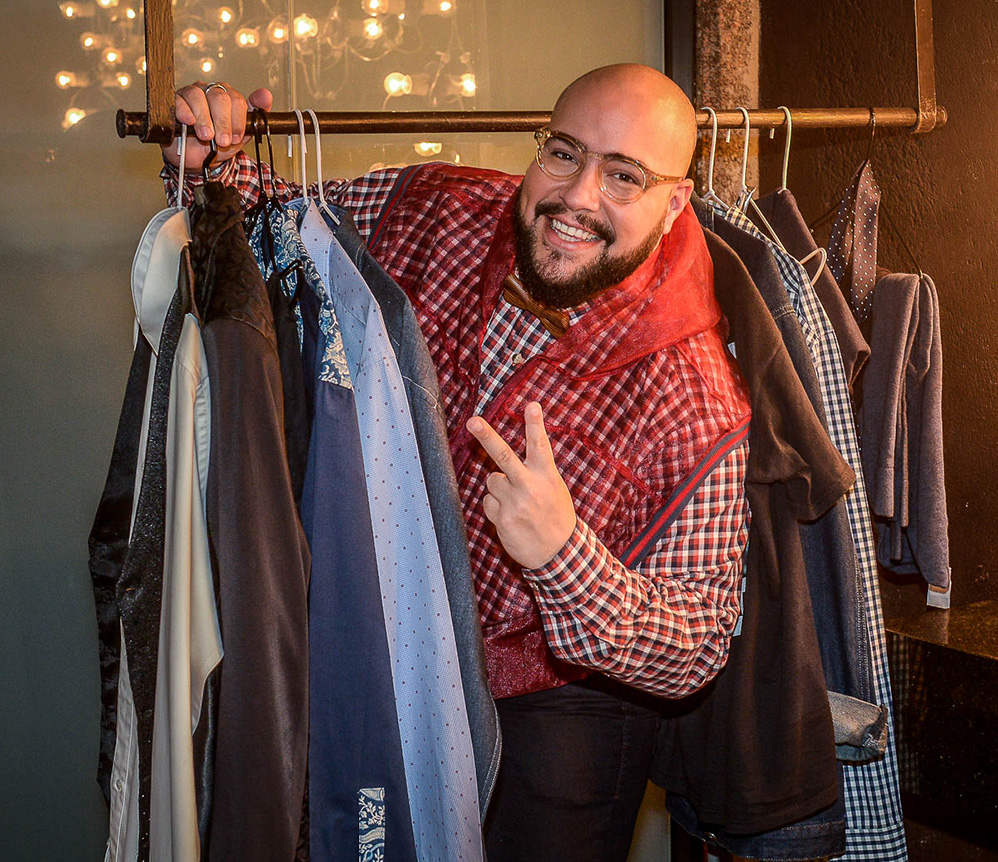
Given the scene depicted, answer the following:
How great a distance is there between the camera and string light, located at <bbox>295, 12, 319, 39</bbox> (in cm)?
193

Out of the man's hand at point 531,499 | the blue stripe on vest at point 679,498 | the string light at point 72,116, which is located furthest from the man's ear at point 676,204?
the string light at point 72,116

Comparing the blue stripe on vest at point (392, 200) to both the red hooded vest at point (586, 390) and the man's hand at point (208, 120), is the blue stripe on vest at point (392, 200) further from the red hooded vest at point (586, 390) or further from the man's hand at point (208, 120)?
the man's hand at point (208, 120)

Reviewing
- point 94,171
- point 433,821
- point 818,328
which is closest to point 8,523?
point 94,171

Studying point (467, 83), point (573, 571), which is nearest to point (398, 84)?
point (467, 83)

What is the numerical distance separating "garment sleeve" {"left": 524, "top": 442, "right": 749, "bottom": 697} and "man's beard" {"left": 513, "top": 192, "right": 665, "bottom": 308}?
308 mm

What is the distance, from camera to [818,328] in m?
1.43

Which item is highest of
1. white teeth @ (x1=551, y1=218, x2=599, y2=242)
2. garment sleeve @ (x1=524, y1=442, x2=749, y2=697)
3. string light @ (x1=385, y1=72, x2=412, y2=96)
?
string light @ (x1=385, y1=72, x2=412, y2=96)

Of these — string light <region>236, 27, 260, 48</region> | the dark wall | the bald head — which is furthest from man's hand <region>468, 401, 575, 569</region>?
string light <region>236, 27, 260, 48</region>

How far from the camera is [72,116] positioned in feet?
6.01

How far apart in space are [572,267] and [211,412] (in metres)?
0.57

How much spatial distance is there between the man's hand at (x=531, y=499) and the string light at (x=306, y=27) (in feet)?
3.98

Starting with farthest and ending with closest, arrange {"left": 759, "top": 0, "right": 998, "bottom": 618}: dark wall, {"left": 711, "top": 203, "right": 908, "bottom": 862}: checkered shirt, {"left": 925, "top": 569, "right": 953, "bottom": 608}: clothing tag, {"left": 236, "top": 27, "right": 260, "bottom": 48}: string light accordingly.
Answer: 1. {"left": 236, "top": 27, "right": 260, "bottom": 48}: string light
2. {"left": 759, "top": 0, "right": 998, "bottom": 618}: dark wall
3. {"left": 925, "top": 569, "right": 953, "bottom": 608}: clothing tag
4. {"left": 711, "top": 203, "right": 908, "bottom": 862}: checkered shirt

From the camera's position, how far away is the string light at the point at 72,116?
1827 millimetres

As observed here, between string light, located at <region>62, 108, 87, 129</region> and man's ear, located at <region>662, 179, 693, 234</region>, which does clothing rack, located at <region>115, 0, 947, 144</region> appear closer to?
man's ear, located at <region>662, 179, 693, 234</region>
